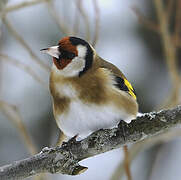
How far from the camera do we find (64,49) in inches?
95.7

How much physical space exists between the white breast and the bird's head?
0.67 ft

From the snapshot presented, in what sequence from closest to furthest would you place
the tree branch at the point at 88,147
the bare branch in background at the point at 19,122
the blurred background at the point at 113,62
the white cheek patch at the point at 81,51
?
the tree branch at the point at 88,147
the white cheek patch at the point at 81,51
the bare branch in background at the point at 19,122
the blurred background at the point at 113,62

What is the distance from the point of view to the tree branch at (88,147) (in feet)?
6.55

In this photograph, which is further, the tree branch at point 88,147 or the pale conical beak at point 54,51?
the pale conical beak at point 54,51

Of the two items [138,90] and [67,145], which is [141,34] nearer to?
[138,90]

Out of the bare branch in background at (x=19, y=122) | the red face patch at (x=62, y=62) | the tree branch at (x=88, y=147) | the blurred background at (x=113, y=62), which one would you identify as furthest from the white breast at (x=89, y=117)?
the blurred background at (x=113, y=62)

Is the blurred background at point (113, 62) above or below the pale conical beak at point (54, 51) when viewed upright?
below

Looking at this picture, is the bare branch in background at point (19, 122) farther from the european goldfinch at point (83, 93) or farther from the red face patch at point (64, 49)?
the red face patch at point (64, 49)

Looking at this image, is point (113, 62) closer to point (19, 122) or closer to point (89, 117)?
point (19, 122)


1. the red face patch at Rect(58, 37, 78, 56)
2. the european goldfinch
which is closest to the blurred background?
the european goldfinch

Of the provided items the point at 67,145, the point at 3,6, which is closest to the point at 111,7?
the point at 3,6

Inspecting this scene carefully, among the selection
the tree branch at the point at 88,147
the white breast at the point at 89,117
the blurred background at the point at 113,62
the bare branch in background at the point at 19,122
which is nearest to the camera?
the tree branch at the point at 88,147

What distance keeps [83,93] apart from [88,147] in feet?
1.15

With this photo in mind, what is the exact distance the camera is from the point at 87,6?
5.88 metres
